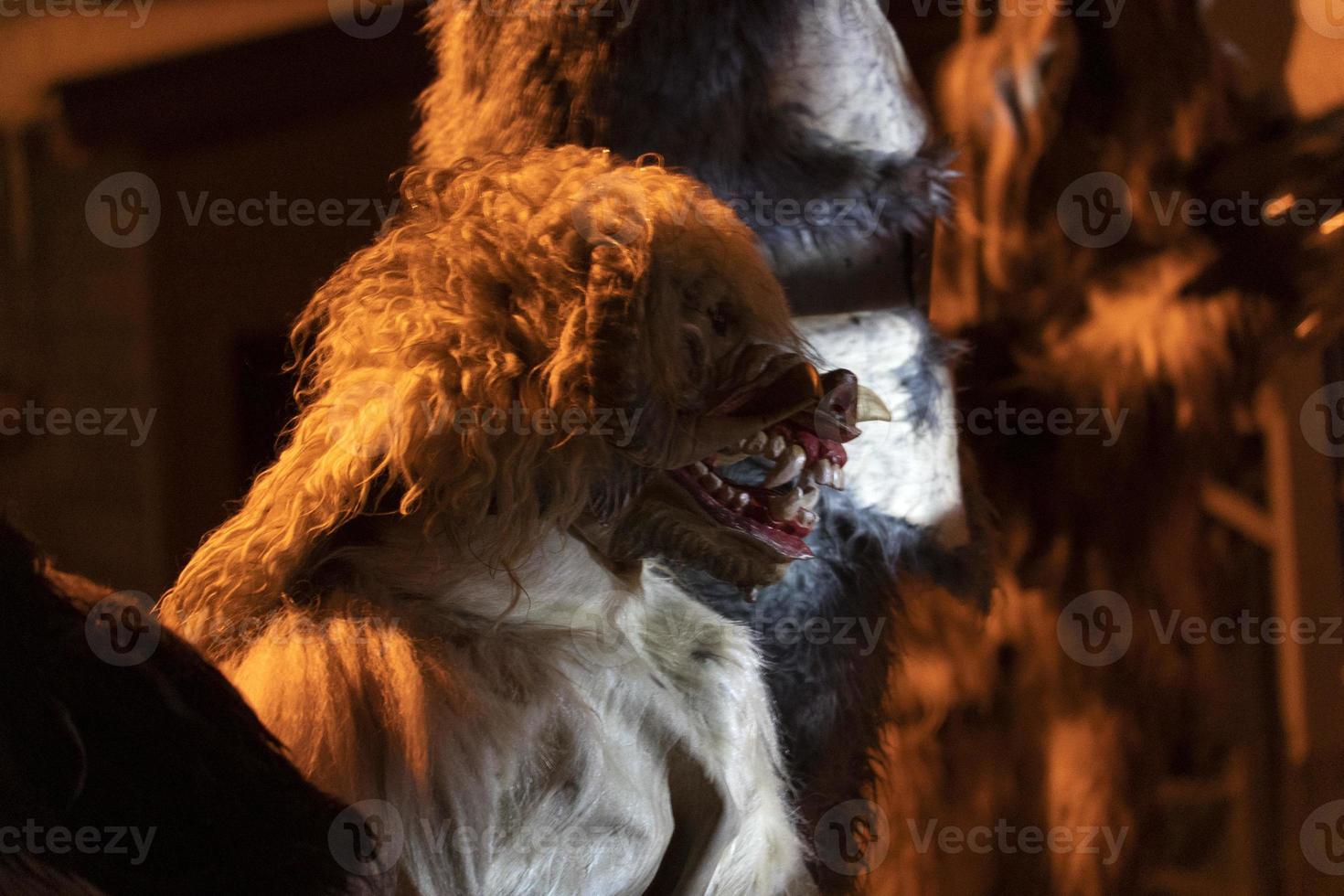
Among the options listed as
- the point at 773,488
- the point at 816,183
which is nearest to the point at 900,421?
the point at 816,183

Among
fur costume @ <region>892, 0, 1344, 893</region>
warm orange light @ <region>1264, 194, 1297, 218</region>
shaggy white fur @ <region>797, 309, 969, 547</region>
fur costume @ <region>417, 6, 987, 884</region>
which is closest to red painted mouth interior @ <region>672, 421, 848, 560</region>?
fur costume @ <region>417, 6, 987, 884</region>

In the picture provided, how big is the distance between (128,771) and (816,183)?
0.58m

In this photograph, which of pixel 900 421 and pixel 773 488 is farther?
pixel 900 421

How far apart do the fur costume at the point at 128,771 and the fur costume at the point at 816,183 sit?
33 centimetres

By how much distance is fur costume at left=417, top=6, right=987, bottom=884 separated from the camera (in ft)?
2.82

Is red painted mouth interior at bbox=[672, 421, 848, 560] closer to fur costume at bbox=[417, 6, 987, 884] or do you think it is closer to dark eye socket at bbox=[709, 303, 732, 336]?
dark eye socket at bbox=[709, 303, 732, 336]

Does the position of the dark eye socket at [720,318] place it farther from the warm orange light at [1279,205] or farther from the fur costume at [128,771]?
the warm orange light at [1279,205]

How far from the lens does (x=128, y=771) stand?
0.50m

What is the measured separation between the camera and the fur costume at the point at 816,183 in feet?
2.82

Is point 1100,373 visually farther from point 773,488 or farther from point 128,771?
point 128,771

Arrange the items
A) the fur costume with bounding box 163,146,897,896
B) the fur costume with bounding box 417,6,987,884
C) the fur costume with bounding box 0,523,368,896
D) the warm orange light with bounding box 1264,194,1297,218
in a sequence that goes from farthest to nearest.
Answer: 1. the warm orange light with bounding box 1264,194,1297,218
2. the fur costume with bounding box 417,6,987,884
3. the fur costume with bounding box 163,146,897,896
4. the fur costume with bounding box 0,523,368,896

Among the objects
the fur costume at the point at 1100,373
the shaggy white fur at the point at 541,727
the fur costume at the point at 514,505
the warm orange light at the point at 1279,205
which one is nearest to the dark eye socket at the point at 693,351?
the fur costume at the point at 514,505

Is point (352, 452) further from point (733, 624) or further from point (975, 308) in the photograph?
point (975, 308)

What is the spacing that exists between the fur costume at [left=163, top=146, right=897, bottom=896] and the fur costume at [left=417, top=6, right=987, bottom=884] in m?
0.19
